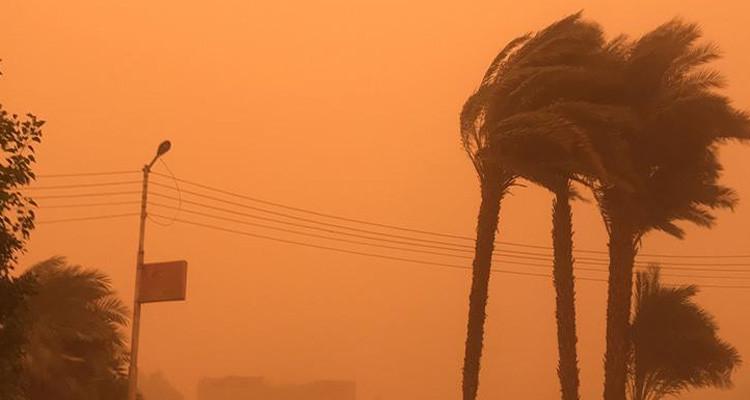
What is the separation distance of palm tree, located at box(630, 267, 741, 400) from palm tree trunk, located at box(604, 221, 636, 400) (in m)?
2.23

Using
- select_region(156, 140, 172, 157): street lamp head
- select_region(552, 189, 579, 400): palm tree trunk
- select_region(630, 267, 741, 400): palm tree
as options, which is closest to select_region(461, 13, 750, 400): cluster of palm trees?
select_region(552, 189, 579, 400): palm tree trunk

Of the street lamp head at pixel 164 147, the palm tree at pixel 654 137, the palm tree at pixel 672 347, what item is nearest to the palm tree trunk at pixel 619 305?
the palm tree at pixel 654 137

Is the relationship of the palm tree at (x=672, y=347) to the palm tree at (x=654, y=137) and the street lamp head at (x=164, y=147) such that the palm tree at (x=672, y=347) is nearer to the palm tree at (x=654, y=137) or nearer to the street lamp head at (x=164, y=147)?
the palm tree at (x=654, y=137)

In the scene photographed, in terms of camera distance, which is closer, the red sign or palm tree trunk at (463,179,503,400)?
the red sign

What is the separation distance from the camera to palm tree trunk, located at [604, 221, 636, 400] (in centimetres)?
2662

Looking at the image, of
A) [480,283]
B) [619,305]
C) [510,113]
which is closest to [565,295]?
[619,305]

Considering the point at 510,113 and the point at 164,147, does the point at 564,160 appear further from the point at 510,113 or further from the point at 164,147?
Answer: the point at 164,147

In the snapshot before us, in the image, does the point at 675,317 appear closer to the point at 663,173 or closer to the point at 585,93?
the point at 663,173

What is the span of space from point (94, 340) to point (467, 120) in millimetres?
11197

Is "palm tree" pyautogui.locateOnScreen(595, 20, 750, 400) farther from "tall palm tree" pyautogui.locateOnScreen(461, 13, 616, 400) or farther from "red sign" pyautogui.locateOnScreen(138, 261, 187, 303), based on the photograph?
"red sign" pyautogui.locateOnScreen(138, 261, 187, 303)

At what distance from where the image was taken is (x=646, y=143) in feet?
88.6

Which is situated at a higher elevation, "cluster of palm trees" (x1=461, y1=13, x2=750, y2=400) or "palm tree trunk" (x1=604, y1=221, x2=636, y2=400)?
"cluster of palm trees" (x1=461, y1=13, x2=750, y2=400)

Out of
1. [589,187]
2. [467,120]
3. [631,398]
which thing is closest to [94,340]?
[467,120]

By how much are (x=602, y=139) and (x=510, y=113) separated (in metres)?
2.45
